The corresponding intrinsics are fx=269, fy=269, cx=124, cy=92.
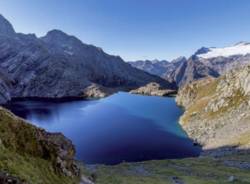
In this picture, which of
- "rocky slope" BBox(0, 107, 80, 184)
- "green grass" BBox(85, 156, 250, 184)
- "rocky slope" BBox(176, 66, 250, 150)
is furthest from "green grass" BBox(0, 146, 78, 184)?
"rocky slope" BBox(176, 66, 250, 150)

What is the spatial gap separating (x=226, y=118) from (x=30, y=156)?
105729 mm

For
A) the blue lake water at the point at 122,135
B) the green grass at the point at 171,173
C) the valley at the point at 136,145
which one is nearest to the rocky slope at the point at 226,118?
the valley at the point at 136,145

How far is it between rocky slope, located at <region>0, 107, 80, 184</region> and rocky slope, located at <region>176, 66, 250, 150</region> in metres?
69.2

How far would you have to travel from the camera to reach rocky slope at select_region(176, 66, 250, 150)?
9856cm

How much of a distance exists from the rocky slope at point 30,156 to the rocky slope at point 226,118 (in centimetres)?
6922

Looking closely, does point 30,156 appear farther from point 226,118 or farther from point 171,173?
point 226,118

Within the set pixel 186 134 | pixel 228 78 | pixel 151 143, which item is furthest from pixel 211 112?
pixel 151 143

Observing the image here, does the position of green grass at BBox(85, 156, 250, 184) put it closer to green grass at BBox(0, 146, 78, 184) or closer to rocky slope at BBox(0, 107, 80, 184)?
rocky slope at BBox(0, 107, 80, 184)

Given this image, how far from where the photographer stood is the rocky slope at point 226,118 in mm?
98562

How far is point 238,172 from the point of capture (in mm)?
62031

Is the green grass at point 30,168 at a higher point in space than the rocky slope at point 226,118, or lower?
higher

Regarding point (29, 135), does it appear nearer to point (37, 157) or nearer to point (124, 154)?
point (37, 157)

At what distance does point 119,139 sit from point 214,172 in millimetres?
52992

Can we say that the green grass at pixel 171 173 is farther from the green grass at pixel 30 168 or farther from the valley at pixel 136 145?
the green grass at pixel 30 168
